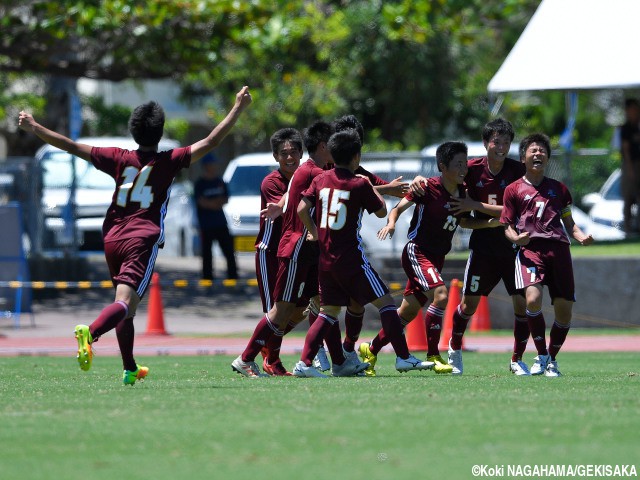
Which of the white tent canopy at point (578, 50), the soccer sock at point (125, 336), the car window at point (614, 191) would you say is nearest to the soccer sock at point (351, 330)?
the soccer sock at point (125, 336)

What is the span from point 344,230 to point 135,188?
65.5 inches

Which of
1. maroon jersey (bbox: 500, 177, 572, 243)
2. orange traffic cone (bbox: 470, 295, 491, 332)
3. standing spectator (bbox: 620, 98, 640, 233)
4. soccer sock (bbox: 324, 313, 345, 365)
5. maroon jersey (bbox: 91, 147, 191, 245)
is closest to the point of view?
maroon jersey (bbox: 91, 147, 191, 245)

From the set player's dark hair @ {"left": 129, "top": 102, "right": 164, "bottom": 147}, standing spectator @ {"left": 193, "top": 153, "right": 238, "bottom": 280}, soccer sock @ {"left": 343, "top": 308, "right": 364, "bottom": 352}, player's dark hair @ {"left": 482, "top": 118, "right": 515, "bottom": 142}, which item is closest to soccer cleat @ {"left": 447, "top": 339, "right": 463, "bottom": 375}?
soccer sock @ {"left": 343, "top": 308, "right": 364, "bottom": 352}

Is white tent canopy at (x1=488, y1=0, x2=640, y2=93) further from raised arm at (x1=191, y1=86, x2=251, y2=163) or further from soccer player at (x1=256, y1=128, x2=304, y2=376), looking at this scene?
raised arm at (x1=191, y1=86, x2=251, y2=163)

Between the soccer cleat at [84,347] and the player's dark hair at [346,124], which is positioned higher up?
the player's dark hair at [346,124]

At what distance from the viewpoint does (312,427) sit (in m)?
7.58

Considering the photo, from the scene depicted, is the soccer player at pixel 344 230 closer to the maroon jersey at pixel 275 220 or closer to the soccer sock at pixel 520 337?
the maroon jersey at pixel 275 220

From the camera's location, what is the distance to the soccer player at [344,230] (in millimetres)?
10578

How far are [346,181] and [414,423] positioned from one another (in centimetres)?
327

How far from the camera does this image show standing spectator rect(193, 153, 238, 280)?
74.4ft

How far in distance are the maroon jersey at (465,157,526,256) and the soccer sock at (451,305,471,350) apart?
607mm

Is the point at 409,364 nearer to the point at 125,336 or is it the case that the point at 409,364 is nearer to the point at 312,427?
the point at 125,336

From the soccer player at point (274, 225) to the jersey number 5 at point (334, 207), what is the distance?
112 centimetres

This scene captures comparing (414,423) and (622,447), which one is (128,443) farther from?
(622,447)
